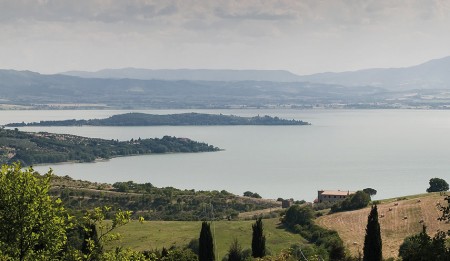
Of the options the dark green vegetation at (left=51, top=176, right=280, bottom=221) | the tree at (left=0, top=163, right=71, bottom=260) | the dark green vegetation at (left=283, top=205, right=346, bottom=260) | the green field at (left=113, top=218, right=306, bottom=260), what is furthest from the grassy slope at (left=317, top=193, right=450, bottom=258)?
the tree at (left=0, top=163, right=71, bottom=260)

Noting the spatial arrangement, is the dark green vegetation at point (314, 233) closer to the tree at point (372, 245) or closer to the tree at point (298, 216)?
the tree at point (298, 216)

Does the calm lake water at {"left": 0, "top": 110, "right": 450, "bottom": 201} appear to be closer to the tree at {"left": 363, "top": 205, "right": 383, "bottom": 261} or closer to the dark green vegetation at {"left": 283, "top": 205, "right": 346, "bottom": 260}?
the dark green vegetation at {"left": 283, "top": 205, "right": 346, "bottom": 260}

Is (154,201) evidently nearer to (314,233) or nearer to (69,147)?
(314,233)

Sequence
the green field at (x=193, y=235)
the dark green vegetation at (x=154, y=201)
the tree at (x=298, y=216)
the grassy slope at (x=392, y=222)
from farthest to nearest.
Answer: the dark green vegetation at (x=154, y=201), the tree at (x=298, y=216), the green field at (x=193, y=235), the grassy slope at (x=392, y=222)

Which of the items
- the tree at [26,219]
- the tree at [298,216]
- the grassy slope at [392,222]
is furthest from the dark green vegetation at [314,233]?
the tree at [26,219]

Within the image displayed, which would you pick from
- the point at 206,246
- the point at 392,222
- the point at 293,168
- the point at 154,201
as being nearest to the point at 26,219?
the point at 206,246

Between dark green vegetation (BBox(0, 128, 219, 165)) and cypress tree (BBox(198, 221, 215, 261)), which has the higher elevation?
cypress tree (BBox(198, 221, 215, 261))
